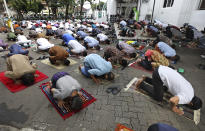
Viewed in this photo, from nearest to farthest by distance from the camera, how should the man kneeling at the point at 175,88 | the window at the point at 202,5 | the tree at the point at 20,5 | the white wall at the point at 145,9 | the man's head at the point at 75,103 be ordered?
the man kneeling at the point at 175,88, the man's head at the point at 75,103, the window at the point at 202,5, the white wall at the point at 145,9, the tree at the point at 20,5

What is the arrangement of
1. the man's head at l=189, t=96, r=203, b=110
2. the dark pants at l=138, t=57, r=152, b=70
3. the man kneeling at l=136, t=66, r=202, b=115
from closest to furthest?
1. the man kneeling at l=136, t=66, r=202, b=115
2. the man's head at l=189, t=96, r=203, b=110
3. the dark pants at l=138, t=57, r=152, b=70

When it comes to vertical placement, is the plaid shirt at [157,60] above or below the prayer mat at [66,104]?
above

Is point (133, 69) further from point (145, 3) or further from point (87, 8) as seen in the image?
point (87, 8)

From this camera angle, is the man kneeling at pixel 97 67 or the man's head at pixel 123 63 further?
the man's head at pixel 123 63

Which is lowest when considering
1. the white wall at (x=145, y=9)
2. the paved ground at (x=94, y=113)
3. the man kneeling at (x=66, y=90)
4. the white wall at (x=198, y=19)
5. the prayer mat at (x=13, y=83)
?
the paved ground at (x=94, y=113)

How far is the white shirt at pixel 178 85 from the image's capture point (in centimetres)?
224

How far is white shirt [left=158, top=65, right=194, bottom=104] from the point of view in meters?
2.24

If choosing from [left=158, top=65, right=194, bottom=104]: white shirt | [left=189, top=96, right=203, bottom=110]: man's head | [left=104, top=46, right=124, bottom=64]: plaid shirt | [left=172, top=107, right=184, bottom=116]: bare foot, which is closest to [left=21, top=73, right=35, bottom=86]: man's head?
[left=104, top=46, right=124, bottom=64]: plaid shirt

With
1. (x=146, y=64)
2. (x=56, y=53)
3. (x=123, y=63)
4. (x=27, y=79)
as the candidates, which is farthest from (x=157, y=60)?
(x=27, y=79)

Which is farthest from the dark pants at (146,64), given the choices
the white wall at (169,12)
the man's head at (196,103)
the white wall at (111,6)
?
the white wall at (111,6)

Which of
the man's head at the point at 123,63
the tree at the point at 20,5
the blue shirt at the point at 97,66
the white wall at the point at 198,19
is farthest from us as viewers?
the tree at the point at 20,5

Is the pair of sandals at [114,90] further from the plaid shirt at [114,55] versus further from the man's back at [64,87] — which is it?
the plaid shirt at [114,55]

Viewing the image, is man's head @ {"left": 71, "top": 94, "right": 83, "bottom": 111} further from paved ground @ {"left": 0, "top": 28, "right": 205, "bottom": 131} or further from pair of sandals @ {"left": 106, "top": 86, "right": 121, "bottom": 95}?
pair of sandals @ {"left": 106, "top": 86, "right": 121, "bottom": 95}

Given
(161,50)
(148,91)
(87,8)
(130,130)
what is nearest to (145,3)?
(161,50)
